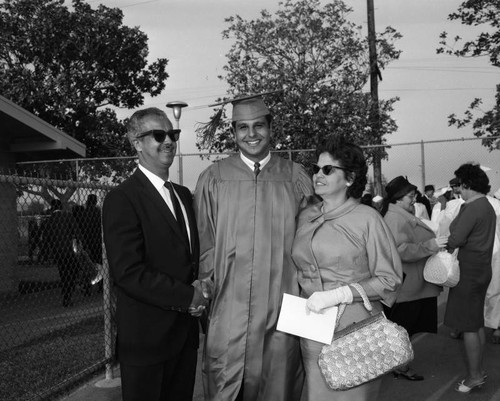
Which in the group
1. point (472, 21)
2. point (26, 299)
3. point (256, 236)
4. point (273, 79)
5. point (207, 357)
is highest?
point (472, 21)

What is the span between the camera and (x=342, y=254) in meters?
2.89

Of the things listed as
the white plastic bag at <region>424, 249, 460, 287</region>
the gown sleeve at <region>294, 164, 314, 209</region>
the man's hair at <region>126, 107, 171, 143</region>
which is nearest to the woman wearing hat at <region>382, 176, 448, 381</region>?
the white plastic bag at <region>424, 249, 460, 287</region>

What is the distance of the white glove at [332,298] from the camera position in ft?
9.27

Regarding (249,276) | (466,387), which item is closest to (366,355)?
(249,276)

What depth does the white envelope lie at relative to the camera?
2.86 meters

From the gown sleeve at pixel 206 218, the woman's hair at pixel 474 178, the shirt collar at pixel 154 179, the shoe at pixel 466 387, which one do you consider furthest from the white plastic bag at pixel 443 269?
the shirt collar at pixel 154 179

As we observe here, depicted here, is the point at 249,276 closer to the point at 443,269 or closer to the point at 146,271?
the point at 146,271

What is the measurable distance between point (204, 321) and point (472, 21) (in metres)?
15.1

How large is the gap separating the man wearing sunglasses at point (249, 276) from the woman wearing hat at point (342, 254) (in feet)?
0.53

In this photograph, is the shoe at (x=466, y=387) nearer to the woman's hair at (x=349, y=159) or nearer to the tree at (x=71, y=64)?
the woman's hair at (x=349, y=159)

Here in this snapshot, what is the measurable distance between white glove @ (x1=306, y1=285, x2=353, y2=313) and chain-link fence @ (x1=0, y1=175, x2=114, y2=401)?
229cm

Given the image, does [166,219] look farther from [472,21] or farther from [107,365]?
[472,21]

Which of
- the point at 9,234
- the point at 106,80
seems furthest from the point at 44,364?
the point at 106,80

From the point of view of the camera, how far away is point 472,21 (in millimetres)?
16281
